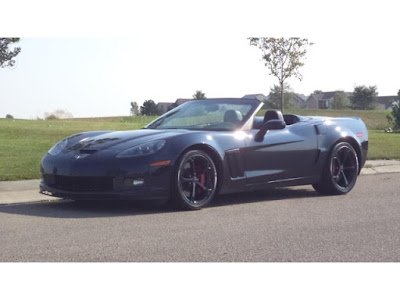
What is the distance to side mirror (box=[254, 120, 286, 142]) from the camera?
7.54 m

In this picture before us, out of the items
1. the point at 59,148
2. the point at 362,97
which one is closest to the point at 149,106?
Answer: the point at 59,148

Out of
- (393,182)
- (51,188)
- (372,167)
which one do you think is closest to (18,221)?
(51,188)

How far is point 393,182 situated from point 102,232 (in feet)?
19.4

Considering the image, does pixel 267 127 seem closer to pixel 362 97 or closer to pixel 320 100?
pixel 362 97

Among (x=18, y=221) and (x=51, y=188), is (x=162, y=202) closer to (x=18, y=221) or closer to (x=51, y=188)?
(x=51, y=188)

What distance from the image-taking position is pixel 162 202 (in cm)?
752

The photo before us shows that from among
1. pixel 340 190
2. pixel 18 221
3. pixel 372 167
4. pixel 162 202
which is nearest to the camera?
pixel 18 221

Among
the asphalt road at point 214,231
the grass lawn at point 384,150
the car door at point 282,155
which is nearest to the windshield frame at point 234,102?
the car door at point 282,155

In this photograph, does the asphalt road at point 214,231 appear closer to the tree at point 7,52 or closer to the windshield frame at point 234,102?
the windshield frame at point 234,102

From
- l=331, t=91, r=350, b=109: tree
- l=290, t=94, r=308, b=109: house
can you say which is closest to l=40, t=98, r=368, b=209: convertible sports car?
l=290, t=94, r=308, b=109: house

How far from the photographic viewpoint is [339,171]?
335 inches

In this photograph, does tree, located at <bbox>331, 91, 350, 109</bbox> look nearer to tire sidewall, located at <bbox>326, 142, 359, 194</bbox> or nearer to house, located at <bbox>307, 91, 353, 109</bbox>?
house, located at <bbox>307, 91, 353, 109</bbox>

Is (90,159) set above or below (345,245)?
above

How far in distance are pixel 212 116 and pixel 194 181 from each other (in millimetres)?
1218
